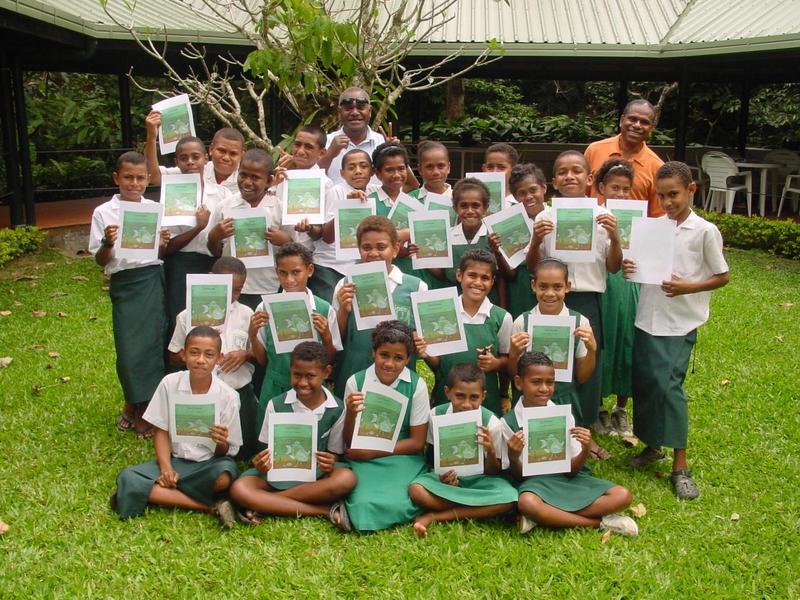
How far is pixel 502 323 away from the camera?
4148 millimetres

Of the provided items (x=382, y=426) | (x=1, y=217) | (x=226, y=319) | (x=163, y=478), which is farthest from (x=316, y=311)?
(x=1, y=217)

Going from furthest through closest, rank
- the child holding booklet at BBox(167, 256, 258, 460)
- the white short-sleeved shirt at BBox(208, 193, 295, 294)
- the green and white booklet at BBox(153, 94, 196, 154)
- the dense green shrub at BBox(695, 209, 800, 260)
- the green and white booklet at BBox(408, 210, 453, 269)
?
the dense green shrub at BBox(695, 209, 800, 260), the green and white booklet at BBox(153, 94, 196, 154), the white short-sleeved shirt at BBox(208, 193, 295, 294), the green and white booklet at BBox(408, 210, 453, 269), the child holding booklet at BBox(167, 256, 258, 460)

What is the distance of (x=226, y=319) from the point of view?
13.8 ft

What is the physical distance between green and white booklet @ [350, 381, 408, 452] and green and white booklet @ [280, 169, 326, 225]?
1135mm

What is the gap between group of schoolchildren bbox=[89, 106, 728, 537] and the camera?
3.71m

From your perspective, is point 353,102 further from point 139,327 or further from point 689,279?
point 689,279

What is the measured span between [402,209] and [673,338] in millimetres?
1609

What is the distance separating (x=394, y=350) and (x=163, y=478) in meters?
1.23

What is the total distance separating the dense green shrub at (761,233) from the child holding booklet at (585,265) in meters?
6.94

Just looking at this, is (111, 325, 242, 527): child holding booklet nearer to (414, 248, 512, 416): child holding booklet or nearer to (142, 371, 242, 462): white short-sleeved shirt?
(142, 371, 242, 462): white short-sleeved shirt

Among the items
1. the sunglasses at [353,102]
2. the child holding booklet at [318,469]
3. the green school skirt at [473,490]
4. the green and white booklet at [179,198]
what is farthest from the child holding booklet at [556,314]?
the green and white booklet at [179,198]

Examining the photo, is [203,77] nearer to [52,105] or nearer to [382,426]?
[52,105]

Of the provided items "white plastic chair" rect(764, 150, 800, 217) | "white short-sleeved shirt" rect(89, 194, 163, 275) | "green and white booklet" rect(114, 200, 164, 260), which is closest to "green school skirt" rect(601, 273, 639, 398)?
"green and white booklet" rect(114, 200, 164, 260)

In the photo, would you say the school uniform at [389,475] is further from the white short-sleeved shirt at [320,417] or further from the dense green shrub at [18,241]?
the dense green shrub at [18,241]
